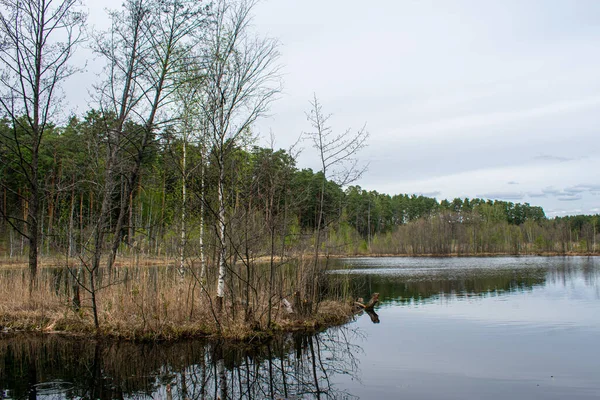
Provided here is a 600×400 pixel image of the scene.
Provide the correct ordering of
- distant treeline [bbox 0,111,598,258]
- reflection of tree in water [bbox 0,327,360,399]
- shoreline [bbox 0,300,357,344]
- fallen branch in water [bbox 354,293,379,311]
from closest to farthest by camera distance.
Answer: reflection of tree in water [bbox 0,327,360,399], shoreline [bbox 0,300,357,344], distant treeline [bbox 0,111,598,258], fallen branch in water [bbox 354,293,379,311]

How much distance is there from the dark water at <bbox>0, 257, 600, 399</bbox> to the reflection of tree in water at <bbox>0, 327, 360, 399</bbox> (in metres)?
0.02

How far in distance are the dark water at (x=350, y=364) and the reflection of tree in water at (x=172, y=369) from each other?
0.02 m

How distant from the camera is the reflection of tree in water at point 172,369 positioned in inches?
277

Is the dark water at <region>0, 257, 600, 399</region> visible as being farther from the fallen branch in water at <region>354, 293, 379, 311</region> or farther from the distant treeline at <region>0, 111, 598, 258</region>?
the distant treeline at <region>0, 111, 598, 258</region>

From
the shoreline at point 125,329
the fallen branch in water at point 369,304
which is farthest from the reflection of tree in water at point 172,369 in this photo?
the fallen branch in water at point 369,304

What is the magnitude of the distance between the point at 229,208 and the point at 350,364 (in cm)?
438

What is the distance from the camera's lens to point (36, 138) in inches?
470

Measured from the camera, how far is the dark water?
7.21 metres

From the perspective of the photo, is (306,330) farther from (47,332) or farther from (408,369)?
(47,332)

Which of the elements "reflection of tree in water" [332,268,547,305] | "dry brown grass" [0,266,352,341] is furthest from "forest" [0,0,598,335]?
"reflection of tree in water" [332,268,547,305]

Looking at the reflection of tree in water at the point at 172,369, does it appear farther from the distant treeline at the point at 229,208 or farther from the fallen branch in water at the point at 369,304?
the fallen branch in water at the point at 369,304

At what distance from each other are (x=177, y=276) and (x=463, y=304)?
11507mm

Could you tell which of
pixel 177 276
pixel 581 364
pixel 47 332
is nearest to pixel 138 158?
pixel 177 276

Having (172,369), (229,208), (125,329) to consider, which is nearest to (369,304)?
(229,208)
